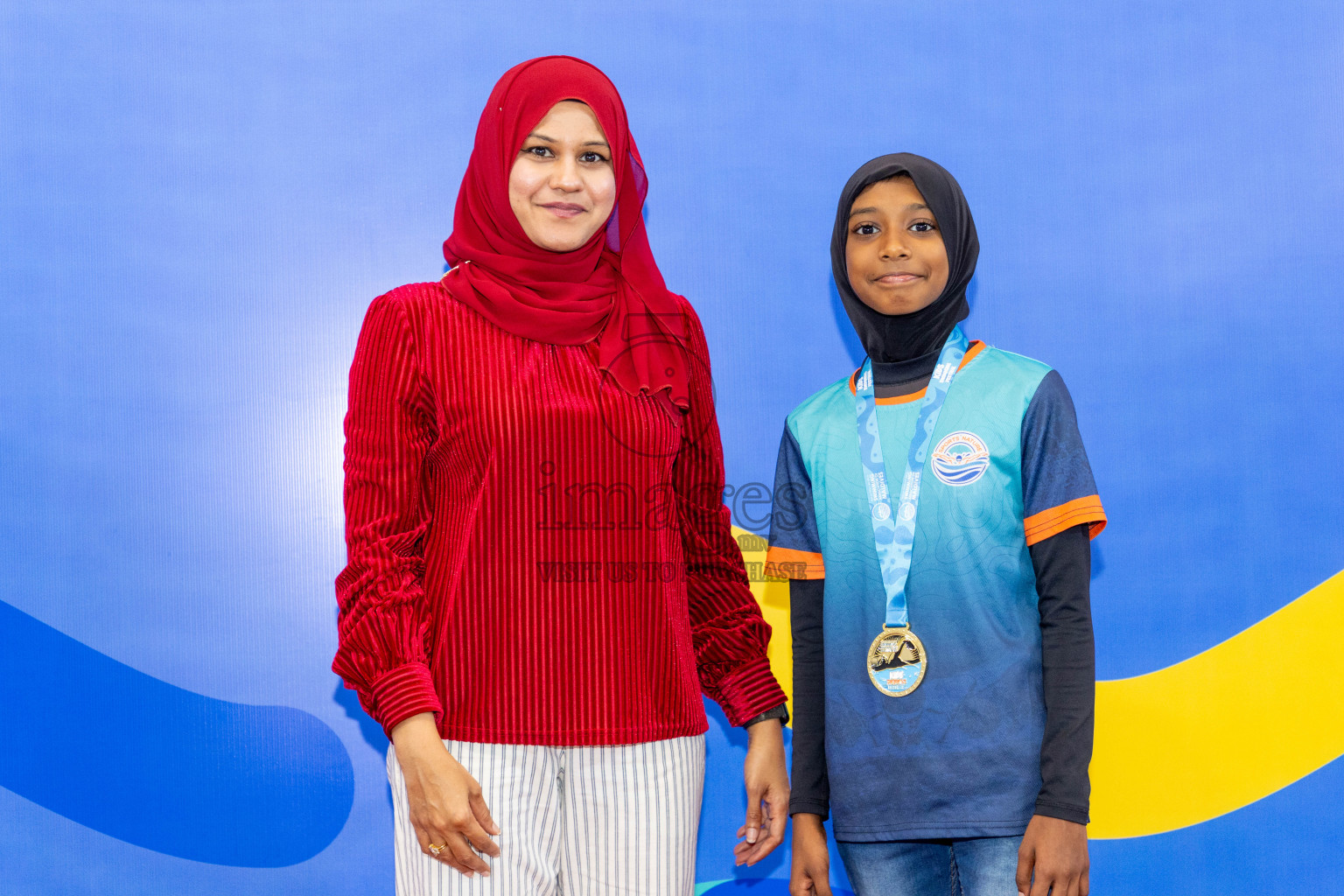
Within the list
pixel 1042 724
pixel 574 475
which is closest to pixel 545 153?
pixel 574 475

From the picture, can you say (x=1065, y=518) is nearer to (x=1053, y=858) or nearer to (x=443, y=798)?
(x=1053, y=858)

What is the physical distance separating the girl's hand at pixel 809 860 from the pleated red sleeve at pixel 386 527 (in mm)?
604

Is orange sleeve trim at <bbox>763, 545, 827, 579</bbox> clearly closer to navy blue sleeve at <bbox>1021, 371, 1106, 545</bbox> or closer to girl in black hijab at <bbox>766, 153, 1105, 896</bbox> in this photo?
girl in black hijab at <bbox>766, 153, 1105, 896</bbox>

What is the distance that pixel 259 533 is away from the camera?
7.39 feet

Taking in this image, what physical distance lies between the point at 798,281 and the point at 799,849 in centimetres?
124

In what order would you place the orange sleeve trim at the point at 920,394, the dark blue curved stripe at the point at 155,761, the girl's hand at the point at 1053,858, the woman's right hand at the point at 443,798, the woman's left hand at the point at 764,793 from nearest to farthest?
the woman's right hand at the point at 443,798, the girl's hand at the point at 1053,858, the woman's left hand at the point at 764,793, the orange sleeve trim at the point at 920,394, the dark blue curved stripe at the point at 155,761

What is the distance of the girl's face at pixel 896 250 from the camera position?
1613 mm

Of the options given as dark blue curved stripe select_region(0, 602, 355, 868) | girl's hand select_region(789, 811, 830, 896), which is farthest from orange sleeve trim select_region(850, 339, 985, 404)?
dark blue curved stripe select_region(0, 602, 355, 868)

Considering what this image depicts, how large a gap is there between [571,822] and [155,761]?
51.8 inches

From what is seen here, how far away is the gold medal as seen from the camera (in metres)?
1.50

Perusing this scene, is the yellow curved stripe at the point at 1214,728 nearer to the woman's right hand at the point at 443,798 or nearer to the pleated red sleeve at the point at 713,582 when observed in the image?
the pleated red sleeve at the point at 713,582

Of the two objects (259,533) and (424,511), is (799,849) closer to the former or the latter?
(424,511)

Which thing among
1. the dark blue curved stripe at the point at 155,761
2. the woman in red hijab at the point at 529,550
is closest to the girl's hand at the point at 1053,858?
the woman in red hijab at the point at 529,550

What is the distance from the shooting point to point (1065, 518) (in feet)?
4.71
